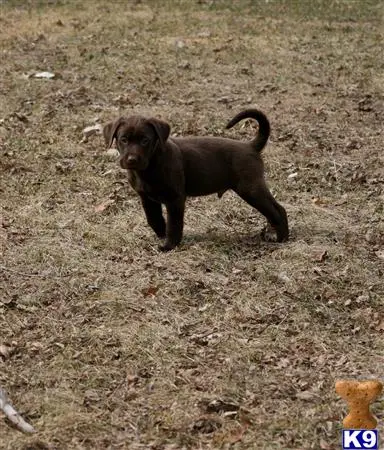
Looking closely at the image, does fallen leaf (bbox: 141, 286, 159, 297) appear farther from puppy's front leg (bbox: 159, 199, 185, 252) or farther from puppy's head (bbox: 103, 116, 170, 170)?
puppy's head (bbox: 103, 116, 170, 170)

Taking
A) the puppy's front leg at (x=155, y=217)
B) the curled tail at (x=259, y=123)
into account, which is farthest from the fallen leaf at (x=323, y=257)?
the puppy's front leg at (x=155, y=217)

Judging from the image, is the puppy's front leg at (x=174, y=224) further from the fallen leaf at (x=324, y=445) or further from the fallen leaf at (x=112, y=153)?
the fallen leaf at (x=324, y=445)

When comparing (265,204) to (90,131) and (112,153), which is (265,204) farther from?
(90,131)

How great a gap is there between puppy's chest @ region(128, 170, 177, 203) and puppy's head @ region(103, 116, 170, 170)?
0.83ft

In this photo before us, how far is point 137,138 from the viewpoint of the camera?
6684 mm

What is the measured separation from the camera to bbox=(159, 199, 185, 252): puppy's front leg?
7078mm

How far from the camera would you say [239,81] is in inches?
495

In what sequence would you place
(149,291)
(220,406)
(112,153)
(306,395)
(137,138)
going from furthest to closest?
1. (112,153)
2. (137,138)
3. (149,291)
4. (306,395)
5. (220,406)

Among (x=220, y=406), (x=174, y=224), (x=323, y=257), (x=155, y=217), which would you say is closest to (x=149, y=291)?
(x=174, y=224)

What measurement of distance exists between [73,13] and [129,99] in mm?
5680

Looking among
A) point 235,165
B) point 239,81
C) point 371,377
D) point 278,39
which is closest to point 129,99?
point 239,81

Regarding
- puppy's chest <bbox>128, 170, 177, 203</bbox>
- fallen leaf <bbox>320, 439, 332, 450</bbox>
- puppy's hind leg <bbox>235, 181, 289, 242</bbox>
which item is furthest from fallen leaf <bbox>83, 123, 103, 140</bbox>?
fallen leaf <bbox>320, 439, 332, 450</bbox>

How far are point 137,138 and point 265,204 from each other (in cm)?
132

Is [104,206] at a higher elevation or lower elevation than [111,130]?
lower
